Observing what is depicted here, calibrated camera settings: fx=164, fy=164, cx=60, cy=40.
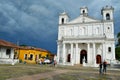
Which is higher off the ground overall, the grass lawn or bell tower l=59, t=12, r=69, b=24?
bell tower l=59, t=12, r=69, b=24

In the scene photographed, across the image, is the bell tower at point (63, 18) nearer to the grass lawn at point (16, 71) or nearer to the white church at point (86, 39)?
the white church at point (86, 39)

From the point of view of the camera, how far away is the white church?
38.7m

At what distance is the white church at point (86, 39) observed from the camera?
127 ft

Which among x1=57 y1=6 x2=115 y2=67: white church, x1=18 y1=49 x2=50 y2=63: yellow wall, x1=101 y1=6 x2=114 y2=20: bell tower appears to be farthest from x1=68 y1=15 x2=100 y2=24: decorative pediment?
x1=18 y1=49 x2=50 y2=63: yellow wall

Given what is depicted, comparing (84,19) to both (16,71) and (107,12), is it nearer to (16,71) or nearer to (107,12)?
(107,12)

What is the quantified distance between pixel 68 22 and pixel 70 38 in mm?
6526

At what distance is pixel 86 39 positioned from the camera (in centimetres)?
3900

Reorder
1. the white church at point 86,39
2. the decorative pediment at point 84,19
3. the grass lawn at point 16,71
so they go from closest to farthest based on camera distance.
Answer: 1. the grass lawn at point 16,71
2. the white church at point 86,39
3. the decorative pediment at point 84,19

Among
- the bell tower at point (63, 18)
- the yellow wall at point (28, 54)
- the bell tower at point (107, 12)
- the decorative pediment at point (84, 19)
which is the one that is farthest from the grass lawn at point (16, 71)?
the yellow wall at point (28, 54)

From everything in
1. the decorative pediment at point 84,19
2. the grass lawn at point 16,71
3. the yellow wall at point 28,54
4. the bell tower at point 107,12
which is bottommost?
the grass lawn at point 16,71

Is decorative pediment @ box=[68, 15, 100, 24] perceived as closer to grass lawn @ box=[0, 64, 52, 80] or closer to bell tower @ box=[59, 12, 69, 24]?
bell tower @ box=[59, 12, 69, 24]

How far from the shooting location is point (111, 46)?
39312 millimetres

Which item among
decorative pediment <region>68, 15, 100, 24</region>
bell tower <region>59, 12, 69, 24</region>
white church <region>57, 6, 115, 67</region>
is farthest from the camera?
bell tower <region>59, 12, 69, 24</region>

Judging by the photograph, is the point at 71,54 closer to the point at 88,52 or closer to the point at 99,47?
the point at 88,52
